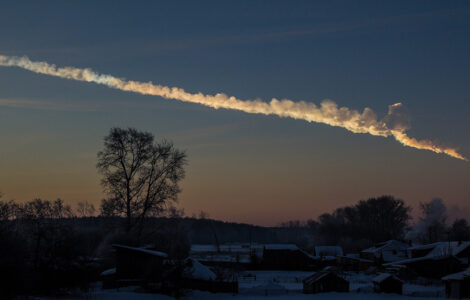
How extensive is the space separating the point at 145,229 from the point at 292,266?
37344 millimetres

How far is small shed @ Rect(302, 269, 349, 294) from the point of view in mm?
47625

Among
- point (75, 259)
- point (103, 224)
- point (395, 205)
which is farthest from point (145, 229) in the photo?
point (395, 205)

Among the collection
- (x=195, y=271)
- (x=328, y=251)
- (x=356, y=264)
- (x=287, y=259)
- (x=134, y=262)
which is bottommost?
(x=356, y=264)

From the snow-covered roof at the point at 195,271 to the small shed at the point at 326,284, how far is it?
9.15 m

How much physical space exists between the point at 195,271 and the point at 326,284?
12.6 m

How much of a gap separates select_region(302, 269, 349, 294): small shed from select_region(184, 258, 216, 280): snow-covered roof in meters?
9.15

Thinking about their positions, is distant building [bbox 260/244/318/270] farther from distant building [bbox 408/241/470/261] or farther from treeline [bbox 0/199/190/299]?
treeline [bbox 0/199/190/299]

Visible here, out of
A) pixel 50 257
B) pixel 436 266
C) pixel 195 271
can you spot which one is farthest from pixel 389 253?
pixel 50 257

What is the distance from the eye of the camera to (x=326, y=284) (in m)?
48.1

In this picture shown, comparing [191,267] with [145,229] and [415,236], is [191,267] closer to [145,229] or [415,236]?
[145,229]

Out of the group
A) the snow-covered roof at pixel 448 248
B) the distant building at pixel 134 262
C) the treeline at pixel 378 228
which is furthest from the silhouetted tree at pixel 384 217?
the distant building at pixel 134 262

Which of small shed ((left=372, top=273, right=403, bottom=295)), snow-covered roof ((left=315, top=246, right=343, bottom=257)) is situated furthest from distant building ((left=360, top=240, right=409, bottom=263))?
small shed ((left=372, top=273, right=403, bottom=295))

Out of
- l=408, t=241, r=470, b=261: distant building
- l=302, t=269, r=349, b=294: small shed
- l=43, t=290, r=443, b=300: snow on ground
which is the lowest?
l=43, t=290, r=443, b=300: snow on ground

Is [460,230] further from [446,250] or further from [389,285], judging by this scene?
[389,285]
